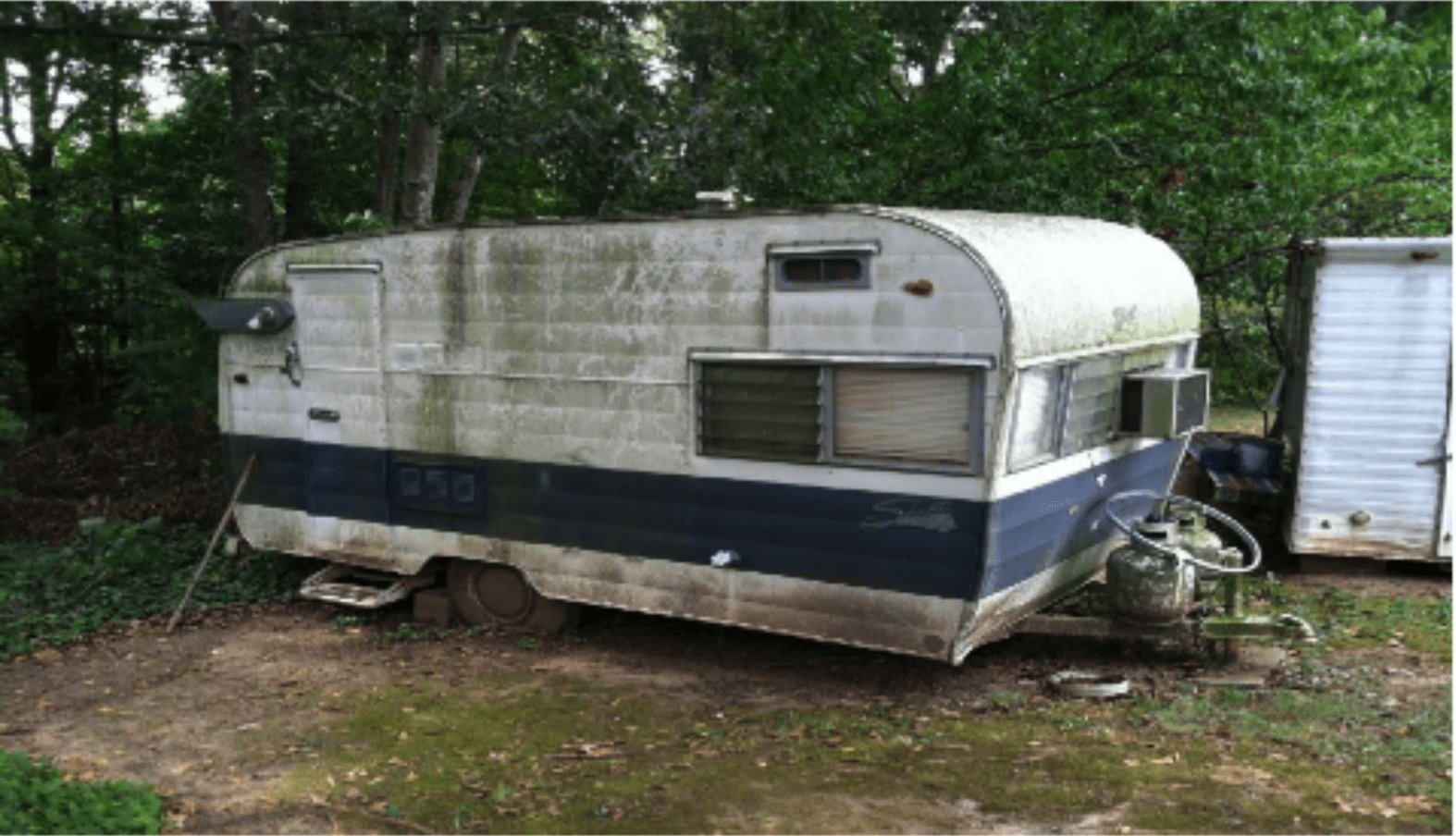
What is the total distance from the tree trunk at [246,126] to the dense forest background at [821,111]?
0.13ft

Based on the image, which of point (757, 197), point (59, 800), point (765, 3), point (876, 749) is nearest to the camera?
point (59, 800)

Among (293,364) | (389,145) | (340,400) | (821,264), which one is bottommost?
(340,400)

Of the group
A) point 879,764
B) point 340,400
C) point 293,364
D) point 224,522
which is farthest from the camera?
point 224,522

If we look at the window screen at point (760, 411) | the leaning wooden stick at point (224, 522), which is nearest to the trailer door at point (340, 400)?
the leaning wooden stick at point (224, 522)

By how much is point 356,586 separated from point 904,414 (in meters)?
4.51

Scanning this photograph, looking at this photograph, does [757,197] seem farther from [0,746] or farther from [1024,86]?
[0,746]

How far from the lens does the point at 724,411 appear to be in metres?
7.32

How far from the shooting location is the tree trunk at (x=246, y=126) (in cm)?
1272

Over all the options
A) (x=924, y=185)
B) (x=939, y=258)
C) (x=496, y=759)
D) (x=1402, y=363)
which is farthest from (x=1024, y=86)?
(x=496, y=759)

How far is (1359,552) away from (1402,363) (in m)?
1.44

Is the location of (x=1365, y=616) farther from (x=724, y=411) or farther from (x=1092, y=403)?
(x=724, y=411)

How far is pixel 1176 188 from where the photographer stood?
41.5 feet

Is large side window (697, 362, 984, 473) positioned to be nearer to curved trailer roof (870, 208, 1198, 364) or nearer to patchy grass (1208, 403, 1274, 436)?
curved trailer roof (870, 208, 1198, 364)

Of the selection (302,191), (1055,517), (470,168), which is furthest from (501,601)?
(302,191)
